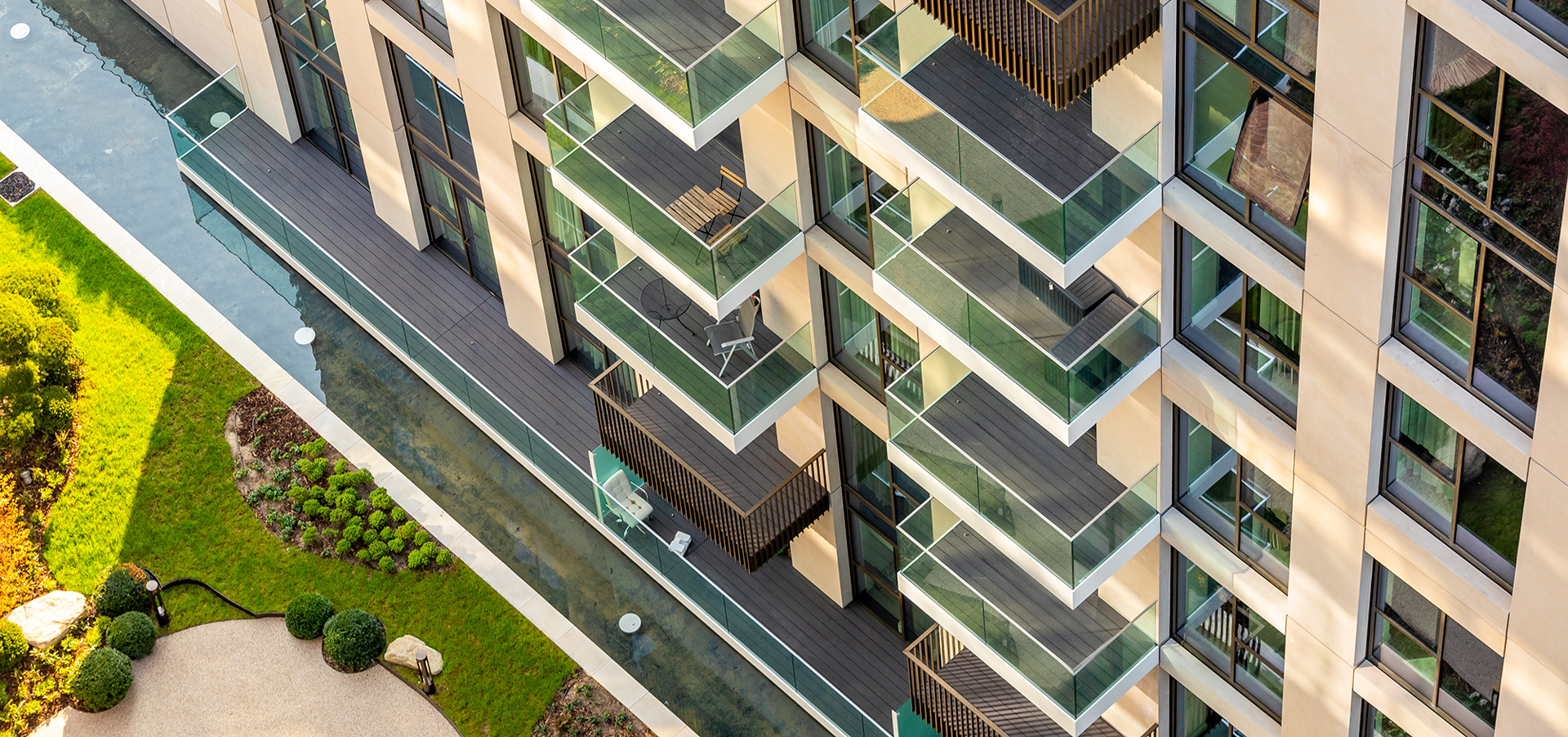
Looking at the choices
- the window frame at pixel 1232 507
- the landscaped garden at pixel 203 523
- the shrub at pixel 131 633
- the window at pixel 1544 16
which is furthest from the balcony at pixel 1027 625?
the shrub at pixel 131 633

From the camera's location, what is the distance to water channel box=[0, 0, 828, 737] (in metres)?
31.9

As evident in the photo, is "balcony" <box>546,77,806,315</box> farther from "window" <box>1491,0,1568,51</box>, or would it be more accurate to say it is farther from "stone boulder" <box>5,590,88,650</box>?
"stone boulder" <box>5,590,88,650</box>

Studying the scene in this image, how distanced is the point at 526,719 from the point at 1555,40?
67.3 ft

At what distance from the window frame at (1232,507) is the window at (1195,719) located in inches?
143

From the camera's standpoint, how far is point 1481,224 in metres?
16.8

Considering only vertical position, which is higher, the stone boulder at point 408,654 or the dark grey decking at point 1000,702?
the dark grey decking at point 1000,702

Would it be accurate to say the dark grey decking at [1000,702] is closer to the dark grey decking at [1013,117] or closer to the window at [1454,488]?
the window at [1454,488]

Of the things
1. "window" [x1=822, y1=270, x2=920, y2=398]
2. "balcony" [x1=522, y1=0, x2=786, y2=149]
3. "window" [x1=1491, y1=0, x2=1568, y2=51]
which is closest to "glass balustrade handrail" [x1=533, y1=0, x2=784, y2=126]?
"balcony" [x1=522, y1=0, x2=786, y2=149]

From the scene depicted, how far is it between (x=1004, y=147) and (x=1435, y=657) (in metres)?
6.84

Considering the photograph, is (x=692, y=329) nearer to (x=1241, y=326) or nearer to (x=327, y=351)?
(x=1241, y=326)

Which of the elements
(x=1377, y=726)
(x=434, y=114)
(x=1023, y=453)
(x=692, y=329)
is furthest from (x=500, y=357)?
(x=1377, y=726)

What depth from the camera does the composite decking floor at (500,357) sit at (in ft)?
101

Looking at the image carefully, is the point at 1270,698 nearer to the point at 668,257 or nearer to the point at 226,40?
the point at 668,257

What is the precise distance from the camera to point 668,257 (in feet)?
82.3
